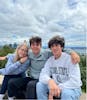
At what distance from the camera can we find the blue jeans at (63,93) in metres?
1.90

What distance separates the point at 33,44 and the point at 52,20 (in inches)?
28.3

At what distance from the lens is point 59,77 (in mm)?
2082

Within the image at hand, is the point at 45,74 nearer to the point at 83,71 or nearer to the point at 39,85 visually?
the point at 39,85

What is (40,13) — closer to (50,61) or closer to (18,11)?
(18,11)

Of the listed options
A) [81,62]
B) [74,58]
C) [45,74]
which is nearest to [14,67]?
[45,74]

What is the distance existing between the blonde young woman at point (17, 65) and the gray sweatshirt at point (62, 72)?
0.98 ft

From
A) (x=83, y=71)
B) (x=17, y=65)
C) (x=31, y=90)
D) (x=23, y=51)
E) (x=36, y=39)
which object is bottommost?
(x=31, y=90)

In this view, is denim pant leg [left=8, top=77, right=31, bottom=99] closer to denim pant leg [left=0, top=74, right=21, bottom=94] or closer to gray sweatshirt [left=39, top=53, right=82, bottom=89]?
denim pant leg [left=0, top=74, right=21, bottom=94]

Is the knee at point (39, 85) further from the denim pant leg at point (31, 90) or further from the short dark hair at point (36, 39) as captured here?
the short dark hair at point (36, 39)

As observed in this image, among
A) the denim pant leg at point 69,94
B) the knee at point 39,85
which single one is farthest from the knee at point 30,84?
the denim pant leg at point 69,94

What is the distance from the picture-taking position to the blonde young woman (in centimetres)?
236

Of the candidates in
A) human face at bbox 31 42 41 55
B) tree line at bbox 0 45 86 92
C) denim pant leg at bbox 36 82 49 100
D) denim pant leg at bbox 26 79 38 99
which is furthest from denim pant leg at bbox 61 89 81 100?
tree line at bbox 0 45 86 92

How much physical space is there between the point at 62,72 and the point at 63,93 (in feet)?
0.75

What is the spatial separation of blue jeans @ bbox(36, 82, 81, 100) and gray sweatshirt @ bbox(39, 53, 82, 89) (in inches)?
1.4
